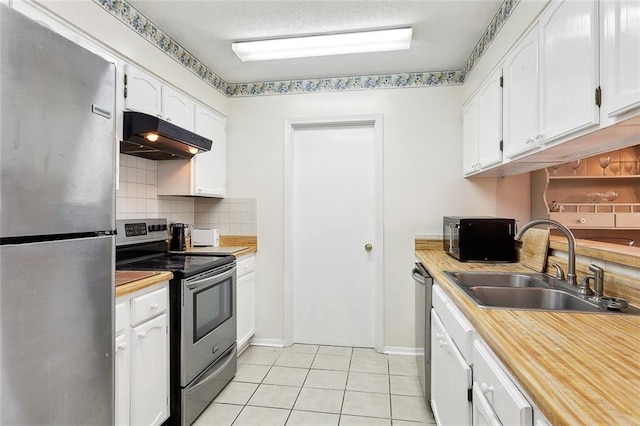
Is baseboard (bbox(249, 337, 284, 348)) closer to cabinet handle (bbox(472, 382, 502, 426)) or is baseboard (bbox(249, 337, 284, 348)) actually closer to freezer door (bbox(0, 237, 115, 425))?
freezer door (bbox(0, 237, 115, 425))

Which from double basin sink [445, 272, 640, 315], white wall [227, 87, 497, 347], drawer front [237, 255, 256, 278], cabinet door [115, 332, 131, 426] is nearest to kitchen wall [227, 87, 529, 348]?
white wall [227, 87, 497, 347]

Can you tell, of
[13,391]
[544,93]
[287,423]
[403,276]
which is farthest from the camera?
[403,276]

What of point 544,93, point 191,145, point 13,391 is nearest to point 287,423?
point 13,391

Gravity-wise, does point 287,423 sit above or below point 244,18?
below

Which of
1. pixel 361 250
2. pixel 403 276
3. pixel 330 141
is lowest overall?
pixel 403 276

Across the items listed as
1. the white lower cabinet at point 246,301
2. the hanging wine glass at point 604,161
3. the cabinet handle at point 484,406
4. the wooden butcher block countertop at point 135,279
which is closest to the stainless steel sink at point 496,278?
the cabinet handle at point 484,406

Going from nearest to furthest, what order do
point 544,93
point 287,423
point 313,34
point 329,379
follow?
point 544,93 < point 287,423 < point 313,34 < point 329,379

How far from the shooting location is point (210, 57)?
2.66 m

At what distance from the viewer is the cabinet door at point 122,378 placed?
4.93ft

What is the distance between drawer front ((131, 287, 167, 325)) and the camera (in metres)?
1.61

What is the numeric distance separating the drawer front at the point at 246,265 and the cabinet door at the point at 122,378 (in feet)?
4.00

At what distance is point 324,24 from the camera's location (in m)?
2.19

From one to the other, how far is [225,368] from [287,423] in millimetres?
614

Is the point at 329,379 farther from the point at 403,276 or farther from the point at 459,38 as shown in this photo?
the point at 459,38
